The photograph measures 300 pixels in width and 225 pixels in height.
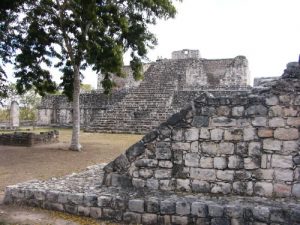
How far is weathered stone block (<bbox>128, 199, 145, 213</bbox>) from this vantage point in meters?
5.90

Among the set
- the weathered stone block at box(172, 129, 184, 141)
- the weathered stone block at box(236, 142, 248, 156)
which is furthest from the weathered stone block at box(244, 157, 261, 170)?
the weathered stone block at box(172, 129, 184, 141)

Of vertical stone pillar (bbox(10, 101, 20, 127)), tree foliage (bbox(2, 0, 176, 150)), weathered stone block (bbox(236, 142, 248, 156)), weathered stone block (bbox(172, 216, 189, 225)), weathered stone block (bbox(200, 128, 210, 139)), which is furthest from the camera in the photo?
vertical stone pillar (bbox(10, 101, 20, 127))

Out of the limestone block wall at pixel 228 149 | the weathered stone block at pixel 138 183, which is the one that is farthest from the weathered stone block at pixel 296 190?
the weathered stone block at pixel 138 183

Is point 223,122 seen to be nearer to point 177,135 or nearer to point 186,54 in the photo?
point 177,135

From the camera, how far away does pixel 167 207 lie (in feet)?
18.9

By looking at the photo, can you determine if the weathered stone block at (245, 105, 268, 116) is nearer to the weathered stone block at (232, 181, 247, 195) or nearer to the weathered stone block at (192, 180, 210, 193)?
the weathered stone block at (232, 181, 247, 195)

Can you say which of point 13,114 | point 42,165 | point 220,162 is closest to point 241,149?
point 220,162

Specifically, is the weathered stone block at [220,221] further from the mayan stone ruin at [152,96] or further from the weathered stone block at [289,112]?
the mayan stone ruin at [152,96]

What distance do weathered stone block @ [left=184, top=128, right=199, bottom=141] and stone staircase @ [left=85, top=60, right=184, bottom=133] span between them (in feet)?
51.7

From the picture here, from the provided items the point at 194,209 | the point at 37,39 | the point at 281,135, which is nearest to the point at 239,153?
the point at 281,135

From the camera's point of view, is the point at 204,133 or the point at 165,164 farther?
the point at 165,164

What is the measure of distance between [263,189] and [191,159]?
1206 mm

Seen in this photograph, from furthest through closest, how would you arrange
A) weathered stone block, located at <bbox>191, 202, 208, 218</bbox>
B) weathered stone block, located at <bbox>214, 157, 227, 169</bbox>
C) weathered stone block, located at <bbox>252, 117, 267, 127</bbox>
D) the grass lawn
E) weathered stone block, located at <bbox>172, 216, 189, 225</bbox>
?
the grass lawn → weathered stone block, located at <bbox>214, 157, 227, 169</bbox> → weathered stone block, located at <bbox>252, 117, 267, 127</bbox> → weathered stone block, located at <bbox>172, 216, 189, 225</bbox> → weathered stone block, located at <bbox>191, 202, 208, 218</bbox>

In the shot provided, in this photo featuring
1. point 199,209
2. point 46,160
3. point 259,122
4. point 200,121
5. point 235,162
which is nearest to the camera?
point 199,209
